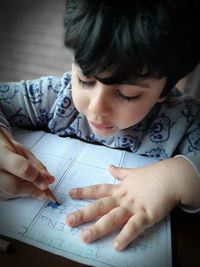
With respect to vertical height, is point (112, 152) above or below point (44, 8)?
below

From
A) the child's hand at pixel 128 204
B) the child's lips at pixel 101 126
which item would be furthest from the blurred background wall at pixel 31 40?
the child's hand at pixel 128 204

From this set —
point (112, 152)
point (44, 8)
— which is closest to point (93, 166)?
point (112, 152)

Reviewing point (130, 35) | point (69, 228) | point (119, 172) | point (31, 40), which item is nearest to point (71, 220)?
point (69, 228)

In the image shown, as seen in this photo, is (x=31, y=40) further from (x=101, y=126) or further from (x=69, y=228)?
(x=69, y=228)

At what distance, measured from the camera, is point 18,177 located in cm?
34

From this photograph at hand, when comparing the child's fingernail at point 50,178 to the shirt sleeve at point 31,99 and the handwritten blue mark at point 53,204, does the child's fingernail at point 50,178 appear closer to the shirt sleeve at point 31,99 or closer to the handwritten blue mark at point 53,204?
the handwritten blue mark at point 53,204

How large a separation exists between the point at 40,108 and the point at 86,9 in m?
0.25

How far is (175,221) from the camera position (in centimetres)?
36

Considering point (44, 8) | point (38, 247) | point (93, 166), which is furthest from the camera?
point (44, 8)

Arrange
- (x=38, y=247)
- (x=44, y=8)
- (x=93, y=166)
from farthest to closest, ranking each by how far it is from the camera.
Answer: (x=44, y=8), (x=93, y=166), (x=38, y=247)

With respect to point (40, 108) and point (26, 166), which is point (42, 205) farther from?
point (40, 108)

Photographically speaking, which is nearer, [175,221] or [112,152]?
[175,221]

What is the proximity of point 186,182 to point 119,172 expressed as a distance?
10cm

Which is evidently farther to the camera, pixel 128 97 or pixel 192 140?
pixel 192 140
